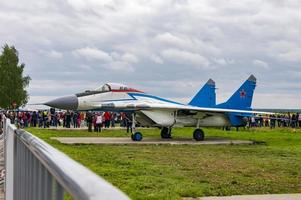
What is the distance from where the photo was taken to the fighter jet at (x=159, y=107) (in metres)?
24.8

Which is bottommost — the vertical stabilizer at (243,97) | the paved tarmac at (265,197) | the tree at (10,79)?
the paved tarmac at (265,197)

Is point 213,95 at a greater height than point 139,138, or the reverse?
point 213,95

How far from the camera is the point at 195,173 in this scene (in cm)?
1099

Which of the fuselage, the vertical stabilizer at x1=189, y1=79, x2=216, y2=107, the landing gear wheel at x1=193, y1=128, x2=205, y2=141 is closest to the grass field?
the fuselage

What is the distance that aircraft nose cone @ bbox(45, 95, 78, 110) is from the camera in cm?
2497

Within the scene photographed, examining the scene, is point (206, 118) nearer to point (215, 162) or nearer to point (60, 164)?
point (215, 162)

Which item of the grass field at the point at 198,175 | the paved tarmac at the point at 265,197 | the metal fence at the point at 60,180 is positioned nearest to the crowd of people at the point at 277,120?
the grass field at the point at 198,175

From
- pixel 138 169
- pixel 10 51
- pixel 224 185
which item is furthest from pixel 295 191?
pixel 10 51

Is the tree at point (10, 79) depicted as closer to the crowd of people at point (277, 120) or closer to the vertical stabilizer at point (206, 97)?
the crowd of people at point (277, 120)

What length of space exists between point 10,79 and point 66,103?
67591 millimetres

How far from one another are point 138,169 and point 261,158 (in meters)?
4.90

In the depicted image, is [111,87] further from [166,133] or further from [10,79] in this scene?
[10,79]

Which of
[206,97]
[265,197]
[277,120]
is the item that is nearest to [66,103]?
[206,97]

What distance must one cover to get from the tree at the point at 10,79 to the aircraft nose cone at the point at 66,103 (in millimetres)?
65738
